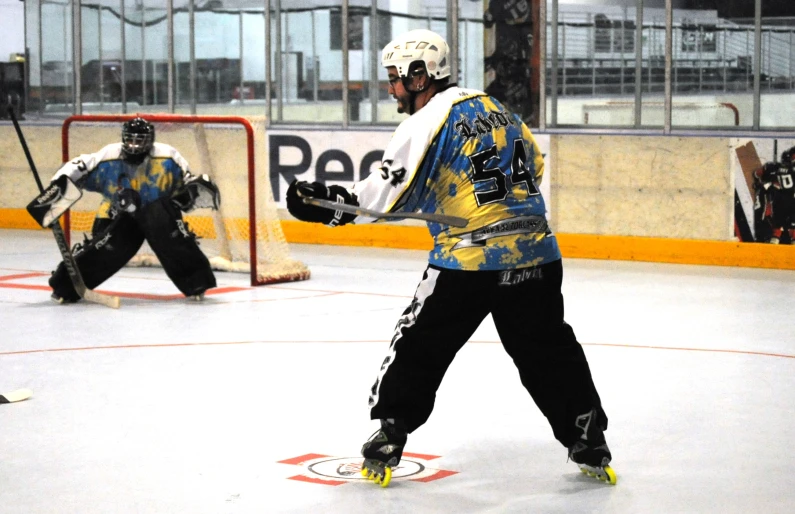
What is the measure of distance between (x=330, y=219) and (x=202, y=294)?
471 centimetres

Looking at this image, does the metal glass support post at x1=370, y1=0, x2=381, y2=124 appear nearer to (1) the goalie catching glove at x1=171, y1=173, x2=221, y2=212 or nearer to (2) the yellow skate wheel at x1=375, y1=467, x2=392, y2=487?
(1) the goalie catching glove at x1=171, y1=173, x2=221, y2=212

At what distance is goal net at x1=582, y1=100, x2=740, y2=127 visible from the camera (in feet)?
35.1

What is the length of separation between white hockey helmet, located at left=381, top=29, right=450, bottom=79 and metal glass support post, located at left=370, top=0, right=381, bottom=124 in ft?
27.2

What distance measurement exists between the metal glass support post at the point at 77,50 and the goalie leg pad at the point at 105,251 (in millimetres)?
5759

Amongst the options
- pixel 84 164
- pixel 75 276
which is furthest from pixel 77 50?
pixel 75 276

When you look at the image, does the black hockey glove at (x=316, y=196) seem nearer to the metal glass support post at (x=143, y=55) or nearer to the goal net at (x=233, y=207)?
the goal net at (x=233, y=207)

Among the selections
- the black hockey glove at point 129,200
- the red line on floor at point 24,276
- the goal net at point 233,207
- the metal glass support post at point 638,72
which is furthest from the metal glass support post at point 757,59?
the red line on floor at point 24,276

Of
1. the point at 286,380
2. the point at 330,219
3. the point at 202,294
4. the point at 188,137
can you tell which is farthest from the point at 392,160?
the point at 188,137

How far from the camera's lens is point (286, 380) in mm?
5918

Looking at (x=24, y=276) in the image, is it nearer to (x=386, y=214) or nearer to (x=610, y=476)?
(x=386, y=214)

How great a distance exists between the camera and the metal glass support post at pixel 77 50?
1398 cm

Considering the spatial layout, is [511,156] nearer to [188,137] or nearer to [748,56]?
[748,56]

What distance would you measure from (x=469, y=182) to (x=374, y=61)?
867 cm

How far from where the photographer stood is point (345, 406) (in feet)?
17.5
